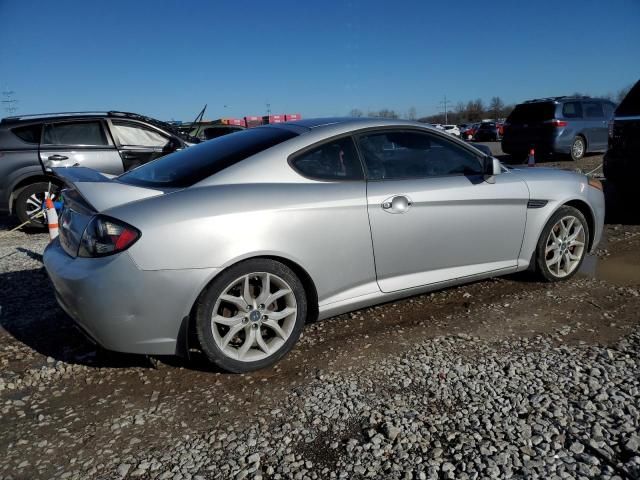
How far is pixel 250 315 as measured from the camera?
9.33 ft

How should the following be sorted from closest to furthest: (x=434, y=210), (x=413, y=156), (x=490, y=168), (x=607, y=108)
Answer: (x=434, y=210), (x=413, y=156), (x=490, y=168), (x=607, y=108)

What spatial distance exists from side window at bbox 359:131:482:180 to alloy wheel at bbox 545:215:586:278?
94cm

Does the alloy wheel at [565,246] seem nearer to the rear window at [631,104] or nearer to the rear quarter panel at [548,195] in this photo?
the rear quarter panel at [548,195]

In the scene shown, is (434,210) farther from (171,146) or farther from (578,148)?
(578,148)

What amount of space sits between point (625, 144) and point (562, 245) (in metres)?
2.92

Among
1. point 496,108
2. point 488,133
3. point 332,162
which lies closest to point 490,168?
point 332,162

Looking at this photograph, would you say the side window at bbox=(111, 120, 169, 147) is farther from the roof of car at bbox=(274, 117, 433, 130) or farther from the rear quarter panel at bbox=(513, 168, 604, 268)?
the rear quarter panel at bbox=(513, 168, 604, 268)

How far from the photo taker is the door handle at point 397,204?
318cm

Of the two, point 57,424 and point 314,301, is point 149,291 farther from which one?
point 314,301

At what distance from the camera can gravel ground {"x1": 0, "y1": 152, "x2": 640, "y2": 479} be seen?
2.11 m

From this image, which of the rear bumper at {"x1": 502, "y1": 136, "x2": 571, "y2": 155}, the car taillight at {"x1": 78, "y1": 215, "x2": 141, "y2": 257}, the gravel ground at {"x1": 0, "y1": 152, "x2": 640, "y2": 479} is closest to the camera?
the gravel ground at {"x1": 0, "y1": 152, "x2": 640, "y2": 479}

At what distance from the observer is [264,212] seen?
2797 millimetres

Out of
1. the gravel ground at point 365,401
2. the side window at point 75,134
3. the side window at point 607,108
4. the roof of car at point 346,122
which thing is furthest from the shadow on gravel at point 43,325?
the side window at point 607,108

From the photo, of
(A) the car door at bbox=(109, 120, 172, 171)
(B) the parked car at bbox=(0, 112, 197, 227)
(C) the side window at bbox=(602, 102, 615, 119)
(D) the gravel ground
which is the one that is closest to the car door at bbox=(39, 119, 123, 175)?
(B) the parked car at bbox=(0, 112, 197, 227)
